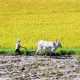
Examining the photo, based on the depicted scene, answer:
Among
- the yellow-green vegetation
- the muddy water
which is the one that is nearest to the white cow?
the muddy water

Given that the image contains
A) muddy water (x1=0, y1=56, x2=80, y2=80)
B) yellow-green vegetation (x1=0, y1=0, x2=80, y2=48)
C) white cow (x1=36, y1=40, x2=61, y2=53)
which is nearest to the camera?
muddy water (x1=0, y1=56, x2=80, y2=80)

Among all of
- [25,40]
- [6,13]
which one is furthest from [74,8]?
[25,40]

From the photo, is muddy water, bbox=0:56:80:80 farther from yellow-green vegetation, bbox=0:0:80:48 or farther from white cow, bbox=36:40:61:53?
yellow-green vegetation, bbox=0:0:80:48

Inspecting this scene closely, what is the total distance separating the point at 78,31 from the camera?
26219 mm

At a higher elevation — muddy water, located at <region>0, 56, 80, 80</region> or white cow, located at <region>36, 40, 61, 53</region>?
white cow, located at <region>36, 40, 61, 53</region>

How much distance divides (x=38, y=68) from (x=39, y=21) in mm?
11839

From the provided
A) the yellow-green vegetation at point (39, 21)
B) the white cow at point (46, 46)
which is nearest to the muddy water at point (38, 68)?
the white cow at point (46, 46)

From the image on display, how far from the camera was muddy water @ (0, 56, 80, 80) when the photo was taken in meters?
15.3

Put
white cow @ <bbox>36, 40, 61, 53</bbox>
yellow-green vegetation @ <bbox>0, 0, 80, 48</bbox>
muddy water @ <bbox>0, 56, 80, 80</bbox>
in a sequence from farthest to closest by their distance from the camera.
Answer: yellow-green vegetation @ <bbox>0, 0, 80, 48</bbox> < white cow @ <bbox>36, 40, 61, 53</bbox> < muddy water @ <bbox>0, 56, 80, 80</bbox>

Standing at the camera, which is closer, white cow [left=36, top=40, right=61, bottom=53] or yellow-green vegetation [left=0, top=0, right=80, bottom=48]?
white cow [left=36, top=40, right=61, bottom=53]

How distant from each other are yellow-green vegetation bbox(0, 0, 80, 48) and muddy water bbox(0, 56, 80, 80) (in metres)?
4.02

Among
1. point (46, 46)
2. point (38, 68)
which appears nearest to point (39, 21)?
A: point (46, 46)

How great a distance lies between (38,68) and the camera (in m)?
17.0

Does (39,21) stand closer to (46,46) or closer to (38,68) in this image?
(46,46)
